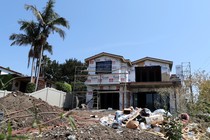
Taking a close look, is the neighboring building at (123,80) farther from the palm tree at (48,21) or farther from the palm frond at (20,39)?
the palm frond at (20,39)

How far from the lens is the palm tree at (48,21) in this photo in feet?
90.7

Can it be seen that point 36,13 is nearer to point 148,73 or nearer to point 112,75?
point 112,75

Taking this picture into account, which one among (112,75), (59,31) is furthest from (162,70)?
(59,31)

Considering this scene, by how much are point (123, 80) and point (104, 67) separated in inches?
121

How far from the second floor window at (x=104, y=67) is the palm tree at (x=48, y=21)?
8319 millimetres

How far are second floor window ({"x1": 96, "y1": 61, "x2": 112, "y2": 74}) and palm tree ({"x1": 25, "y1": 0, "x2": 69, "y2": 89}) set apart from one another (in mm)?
8319

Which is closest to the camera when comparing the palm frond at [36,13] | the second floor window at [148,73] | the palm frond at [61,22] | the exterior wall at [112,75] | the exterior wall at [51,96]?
the exterior wall at [51,96]

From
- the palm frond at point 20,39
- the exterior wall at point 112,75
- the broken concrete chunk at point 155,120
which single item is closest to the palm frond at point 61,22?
the palm frond at point 20,39

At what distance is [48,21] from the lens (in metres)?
28.5

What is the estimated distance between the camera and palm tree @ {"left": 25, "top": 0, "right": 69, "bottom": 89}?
90.7 feet

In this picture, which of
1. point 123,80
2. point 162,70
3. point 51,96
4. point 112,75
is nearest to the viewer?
point 51,96

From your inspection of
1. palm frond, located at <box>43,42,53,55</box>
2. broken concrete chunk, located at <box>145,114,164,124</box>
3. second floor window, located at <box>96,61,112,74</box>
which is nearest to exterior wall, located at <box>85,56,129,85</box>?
second floor window, located at <box>96,61,112,74</box>

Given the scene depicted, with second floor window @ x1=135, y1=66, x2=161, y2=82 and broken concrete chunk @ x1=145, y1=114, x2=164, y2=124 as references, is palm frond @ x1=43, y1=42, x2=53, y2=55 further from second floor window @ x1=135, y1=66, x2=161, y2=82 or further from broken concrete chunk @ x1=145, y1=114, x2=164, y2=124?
broken concrete chunk @ x1=145, y1=114, x2=164, y2=124

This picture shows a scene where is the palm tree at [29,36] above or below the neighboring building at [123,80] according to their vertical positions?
above
